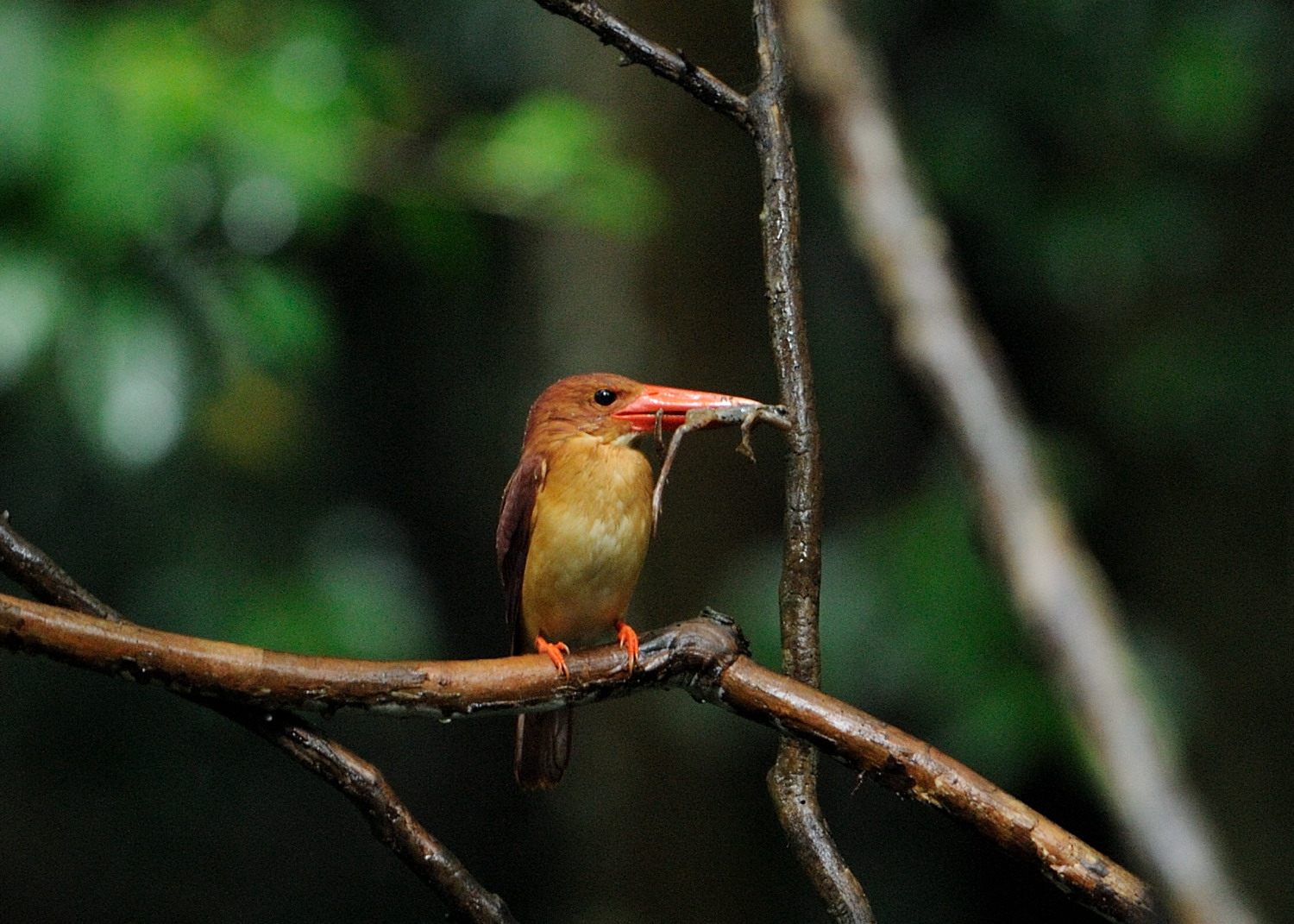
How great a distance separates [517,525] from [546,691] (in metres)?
0.77

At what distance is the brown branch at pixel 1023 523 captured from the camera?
0.32 meters

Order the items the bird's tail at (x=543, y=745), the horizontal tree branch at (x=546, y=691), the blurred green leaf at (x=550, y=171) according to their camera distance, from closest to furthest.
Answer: the horizontal tree branch at (x=546, y=691) → the bird's tail at (x=543, y=745) → the blurred green leaf at (x=550, y=171)

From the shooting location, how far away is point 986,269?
3.54 metres

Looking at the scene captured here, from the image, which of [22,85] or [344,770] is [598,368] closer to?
[22,85]

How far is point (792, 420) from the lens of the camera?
3.45ft

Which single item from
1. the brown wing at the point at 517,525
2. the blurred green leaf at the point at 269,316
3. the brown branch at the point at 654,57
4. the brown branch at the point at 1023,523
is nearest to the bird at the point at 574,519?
the brown wing at the point at 517,525

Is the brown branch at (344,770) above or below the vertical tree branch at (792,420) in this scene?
below

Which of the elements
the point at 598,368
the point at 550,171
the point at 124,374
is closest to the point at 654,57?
the point at 124,374

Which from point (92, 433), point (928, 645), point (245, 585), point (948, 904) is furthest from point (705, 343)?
point (948, 904)

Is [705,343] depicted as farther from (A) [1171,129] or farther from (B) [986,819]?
(B) [986,819]

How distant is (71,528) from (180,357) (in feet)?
5.29

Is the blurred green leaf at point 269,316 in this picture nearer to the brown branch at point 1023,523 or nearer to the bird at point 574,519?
the bird at point 574,519

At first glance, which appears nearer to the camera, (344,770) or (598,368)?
(344,770)

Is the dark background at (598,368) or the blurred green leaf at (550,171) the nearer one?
the dark background at (598,368)
